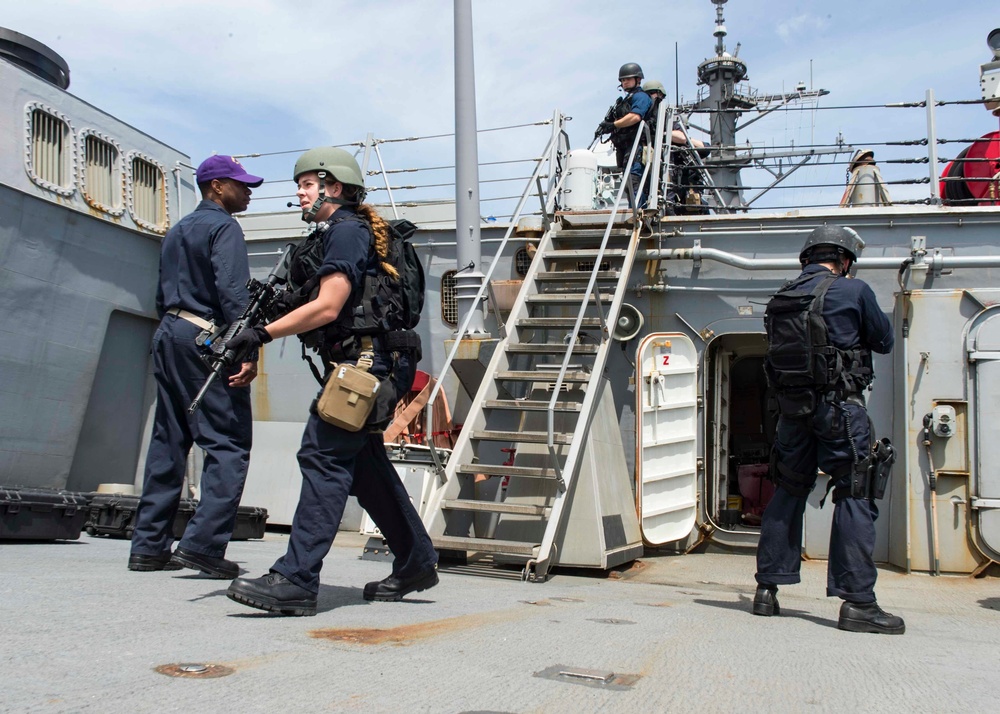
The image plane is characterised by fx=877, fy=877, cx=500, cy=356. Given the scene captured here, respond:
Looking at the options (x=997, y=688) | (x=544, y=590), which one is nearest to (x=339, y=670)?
(x=997, y=688)

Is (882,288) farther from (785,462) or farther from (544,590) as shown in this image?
(544,590)

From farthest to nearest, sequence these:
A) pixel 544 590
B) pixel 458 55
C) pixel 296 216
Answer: pixel 296 216, pixel 458 55, pixel 544 590

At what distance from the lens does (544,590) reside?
4734mm

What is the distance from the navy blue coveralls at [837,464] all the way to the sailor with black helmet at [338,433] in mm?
1650

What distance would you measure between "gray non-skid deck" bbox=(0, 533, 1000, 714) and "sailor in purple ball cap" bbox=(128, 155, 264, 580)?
0.21 meters

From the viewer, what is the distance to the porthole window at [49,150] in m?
6.90

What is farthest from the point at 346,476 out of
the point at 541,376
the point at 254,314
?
the point at 541,376

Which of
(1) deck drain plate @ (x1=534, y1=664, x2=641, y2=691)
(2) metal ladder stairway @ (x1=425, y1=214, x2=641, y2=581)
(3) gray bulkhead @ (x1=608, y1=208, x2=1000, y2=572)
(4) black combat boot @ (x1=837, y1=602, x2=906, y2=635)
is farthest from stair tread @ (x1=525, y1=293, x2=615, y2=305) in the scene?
(1) deck drain plate @ (x1=534, y1=664, x2=641, y2=691)

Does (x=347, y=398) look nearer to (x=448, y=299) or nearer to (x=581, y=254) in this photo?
(x=581, y=254)

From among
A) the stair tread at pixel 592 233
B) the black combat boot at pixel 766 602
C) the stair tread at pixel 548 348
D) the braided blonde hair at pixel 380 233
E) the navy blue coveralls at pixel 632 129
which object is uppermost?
the navy blue coveralls at pixel 632 129

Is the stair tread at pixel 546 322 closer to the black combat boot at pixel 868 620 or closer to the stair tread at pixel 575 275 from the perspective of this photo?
the stair tread at pixel 575 275

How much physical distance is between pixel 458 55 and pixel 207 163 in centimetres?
395

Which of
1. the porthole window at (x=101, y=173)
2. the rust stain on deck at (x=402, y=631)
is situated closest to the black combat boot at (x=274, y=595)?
the rust stain on deck at (x=402, y=631)

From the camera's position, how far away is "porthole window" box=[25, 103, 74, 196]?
6898 mm
